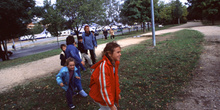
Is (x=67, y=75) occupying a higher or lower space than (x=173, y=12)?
lower

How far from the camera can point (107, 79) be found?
6.82 ft

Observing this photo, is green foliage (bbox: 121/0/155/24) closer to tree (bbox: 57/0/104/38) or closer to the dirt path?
tree (bbox: 57/0/104/38)

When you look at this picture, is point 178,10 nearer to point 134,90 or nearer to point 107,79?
point 134,90

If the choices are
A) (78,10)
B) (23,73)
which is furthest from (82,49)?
(78,10)

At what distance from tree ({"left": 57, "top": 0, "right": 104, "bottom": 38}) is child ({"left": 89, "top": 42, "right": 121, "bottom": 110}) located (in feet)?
51.9

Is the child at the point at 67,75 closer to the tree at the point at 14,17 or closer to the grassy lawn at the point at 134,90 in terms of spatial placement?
the grassy lawn at the point at 134,90

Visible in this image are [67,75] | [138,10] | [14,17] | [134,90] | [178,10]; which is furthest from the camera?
[178,10]

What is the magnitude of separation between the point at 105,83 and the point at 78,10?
56.1ft

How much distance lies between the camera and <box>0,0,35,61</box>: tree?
1197 cm

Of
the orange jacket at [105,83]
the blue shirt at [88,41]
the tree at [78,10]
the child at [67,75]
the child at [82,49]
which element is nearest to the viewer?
the orange jacket at [105,83]

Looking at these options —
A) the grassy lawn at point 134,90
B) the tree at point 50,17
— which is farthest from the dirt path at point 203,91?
the tree at point 50,17

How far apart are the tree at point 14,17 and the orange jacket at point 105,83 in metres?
13.2

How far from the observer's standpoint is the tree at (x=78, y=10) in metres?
17.1

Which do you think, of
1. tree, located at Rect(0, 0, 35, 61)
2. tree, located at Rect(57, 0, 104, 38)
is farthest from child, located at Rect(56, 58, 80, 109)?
tree, located at Rect(57, 0, 104, 38)
